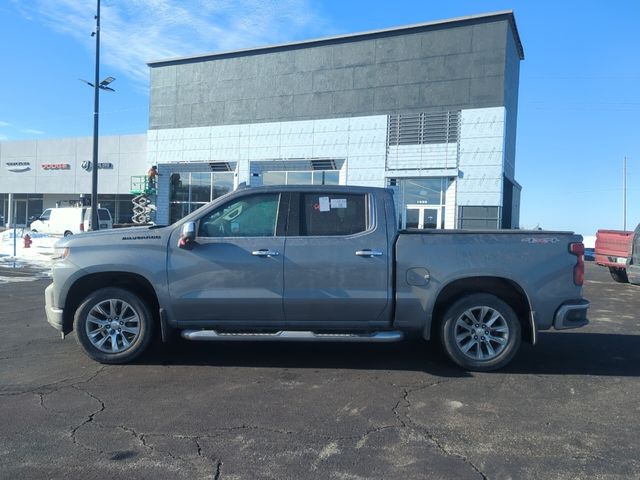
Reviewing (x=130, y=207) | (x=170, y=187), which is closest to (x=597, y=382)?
(x=170, y=187)

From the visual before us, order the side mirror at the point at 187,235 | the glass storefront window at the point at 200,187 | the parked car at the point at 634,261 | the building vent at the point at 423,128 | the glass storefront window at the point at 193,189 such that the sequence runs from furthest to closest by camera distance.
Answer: the glass storefront window at the point at 200,187 < the glass storefront window at the point at 193,189 < the building vent at the point at 423,128 < the parked car at the point at 634,261 < the side mirror at the point at 187,235

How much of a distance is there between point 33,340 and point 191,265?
2.98m

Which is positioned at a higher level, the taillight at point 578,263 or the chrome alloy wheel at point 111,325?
the taillight at point 578,263

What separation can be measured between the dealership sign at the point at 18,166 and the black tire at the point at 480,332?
47.9 meters

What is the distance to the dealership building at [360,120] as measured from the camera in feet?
93.1

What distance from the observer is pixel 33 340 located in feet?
22.4

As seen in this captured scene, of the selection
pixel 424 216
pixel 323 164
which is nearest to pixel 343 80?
pixel 323 164

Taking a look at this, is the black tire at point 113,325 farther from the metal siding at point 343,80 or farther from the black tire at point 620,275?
the metal siding at point 343,80

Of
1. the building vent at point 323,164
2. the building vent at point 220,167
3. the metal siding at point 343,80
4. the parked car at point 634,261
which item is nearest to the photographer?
the parked car at point 634,261

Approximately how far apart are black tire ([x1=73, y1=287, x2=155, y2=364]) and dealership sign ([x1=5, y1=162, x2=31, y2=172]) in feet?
150

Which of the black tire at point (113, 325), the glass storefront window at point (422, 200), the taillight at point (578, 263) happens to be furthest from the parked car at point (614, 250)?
the glass storefront window at point (422, 200)

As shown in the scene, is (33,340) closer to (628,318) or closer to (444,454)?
(444,454)

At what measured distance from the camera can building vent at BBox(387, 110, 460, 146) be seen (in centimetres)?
2900

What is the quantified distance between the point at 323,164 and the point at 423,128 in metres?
6.72
